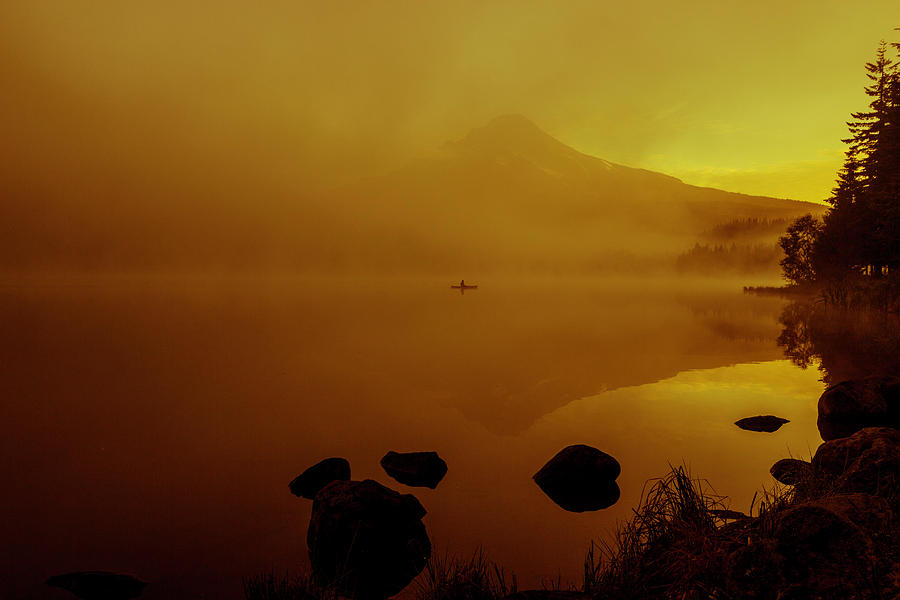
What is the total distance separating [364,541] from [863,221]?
4873 centimetres

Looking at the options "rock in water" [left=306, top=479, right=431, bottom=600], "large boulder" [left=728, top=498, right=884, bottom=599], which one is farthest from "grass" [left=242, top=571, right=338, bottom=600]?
"large boulder" [left=728, top=498, right=884, bottom=599]

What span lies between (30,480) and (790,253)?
85.2m

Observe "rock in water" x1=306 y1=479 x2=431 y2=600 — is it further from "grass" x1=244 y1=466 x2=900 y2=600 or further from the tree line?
the tree line

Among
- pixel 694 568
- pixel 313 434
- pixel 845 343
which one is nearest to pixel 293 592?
pixel 694 568

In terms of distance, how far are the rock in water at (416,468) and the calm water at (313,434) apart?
13.8 inches

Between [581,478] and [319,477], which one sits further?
[319,477]

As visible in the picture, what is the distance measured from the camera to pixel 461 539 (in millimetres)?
9602

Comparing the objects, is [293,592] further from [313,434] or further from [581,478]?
[313,434]

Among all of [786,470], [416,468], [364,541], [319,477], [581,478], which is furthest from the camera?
[416,468]

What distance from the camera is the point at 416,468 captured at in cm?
1280

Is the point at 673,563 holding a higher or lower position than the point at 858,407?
higher

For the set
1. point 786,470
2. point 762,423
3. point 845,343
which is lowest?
point 762,423

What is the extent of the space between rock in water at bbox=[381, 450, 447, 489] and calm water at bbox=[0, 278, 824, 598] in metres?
0.35

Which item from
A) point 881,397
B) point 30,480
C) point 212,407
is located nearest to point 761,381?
point 881,397
